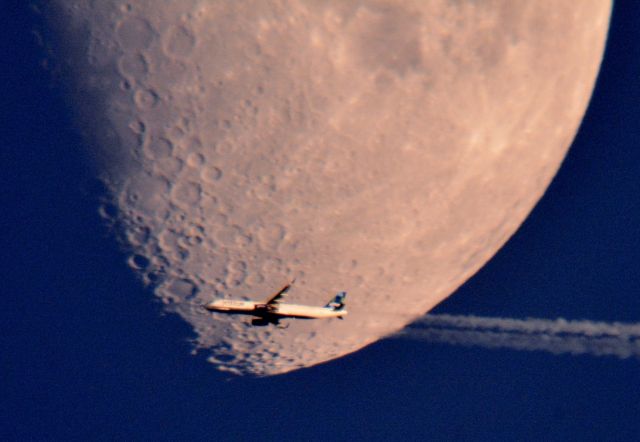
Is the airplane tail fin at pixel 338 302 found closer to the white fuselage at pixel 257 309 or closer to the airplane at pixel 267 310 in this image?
the airplane at pixel 267 310

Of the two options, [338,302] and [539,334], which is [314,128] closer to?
[338,302]

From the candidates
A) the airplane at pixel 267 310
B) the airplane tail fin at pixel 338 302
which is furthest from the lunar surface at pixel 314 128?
the airplane at pixel 267 310

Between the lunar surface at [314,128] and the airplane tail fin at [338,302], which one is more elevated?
the lunar surface at [314,128]

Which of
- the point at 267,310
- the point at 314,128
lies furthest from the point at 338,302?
the point at 314,128

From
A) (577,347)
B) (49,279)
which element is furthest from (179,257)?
(577,347)

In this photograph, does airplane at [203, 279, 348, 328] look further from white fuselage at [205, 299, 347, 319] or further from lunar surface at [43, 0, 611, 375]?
lunar surface at [43, 0, 611, 375]

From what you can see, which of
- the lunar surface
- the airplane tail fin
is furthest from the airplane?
the lunar surface
